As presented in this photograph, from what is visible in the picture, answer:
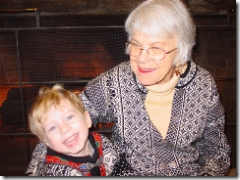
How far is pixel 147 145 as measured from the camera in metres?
1.05

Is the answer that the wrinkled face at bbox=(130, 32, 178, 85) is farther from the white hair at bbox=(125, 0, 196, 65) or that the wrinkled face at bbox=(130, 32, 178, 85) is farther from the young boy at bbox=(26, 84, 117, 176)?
the young boy at bbox=(26, 84, 117, 176)

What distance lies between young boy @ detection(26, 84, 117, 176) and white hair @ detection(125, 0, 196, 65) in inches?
14.6

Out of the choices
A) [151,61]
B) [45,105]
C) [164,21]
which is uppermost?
[164,21]

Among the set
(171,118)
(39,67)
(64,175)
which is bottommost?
(64,175)

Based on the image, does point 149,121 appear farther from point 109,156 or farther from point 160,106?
point 109,156

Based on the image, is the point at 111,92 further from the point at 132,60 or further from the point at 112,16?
the point at 112,16

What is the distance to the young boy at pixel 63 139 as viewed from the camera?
0.90 m

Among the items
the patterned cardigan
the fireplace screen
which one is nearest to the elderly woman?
the patterned cardigan

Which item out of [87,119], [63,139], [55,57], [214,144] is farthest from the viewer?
[55,57]

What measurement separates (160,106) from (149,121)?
83 mm

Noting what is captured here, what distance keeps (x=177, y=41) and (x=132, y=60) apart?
7.2 inches

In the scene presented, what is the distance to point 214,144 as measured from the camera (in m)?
1.11

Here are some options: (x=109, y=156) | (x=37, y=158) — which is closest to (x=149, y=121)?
(x=109, y=156)

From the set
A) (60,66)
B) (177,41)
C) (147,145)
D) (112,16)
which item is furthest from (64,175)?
(112,16)
